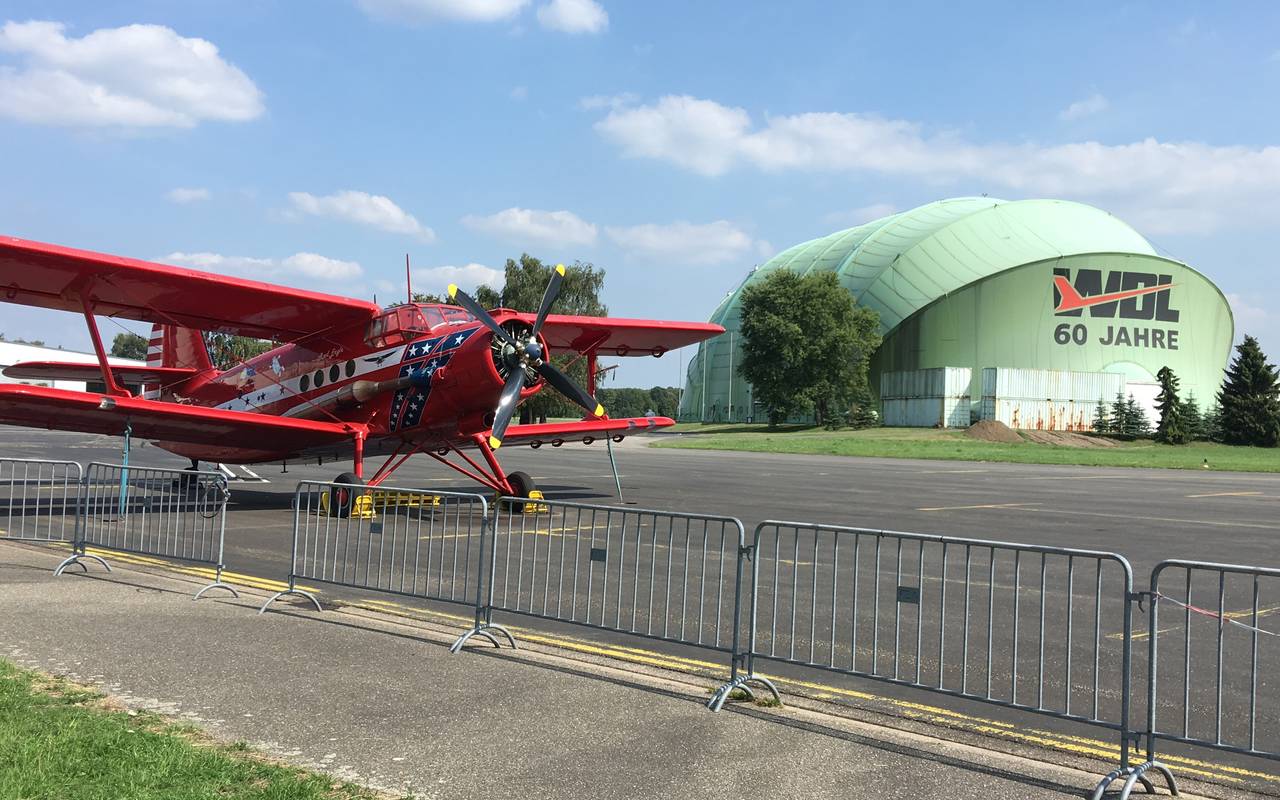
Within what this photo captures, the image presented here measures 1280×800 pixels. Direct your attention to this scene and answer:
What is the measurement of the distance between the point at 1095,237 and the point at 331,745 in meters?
89.5

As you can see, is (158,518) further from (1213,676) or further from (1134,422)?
(1134,422)

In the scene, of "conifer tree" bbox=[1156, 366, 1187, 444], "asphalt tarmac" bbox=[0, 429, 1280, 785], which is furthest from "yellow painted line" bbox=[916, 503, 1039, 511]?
"conifer tree" bbox=[1156, 366, 1187, 444]

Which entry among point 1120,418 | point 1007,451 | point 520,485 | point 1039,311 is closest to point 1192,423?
point 1120,418

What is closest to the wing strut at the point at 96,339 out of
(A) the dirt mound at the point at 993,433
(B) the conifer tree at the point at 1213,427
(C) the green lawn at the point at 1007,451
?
(C) the green lawn at the point at 1007,451

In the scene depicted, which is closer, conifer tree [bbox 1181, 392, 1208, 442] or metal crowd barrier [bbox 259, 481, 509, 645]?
metal crowd barrier [bbox 259, 481, 509, 645]

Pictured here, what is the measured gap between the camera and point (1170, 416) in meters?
61.0

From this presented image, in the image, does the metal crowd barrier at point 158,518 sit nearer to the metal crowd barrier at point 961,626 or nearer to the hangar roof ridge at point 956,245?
the metal crowd barrier at point 961,626

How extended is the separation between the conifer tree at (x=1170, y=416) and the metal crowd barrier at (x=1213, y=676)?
189 feet

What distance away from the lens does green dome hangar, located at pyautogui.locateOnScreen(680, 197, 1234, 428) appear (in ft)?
240

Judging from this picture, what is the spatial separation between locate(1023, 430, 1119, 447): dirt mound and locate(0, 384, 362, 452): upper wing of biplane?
181 feet

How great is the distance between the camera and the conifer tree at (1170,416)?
59.7 meters

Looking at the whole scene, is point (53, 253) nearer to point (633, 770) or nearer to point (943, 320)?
point (633, 770)

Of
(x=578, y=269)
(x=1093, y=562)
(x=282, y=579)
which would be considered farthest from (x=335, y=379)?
(x=578, y=269)

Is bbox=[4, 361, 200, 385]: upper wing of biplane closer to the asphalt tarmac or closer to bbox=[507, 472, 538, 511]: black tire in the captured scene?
the asphalt tarmac
